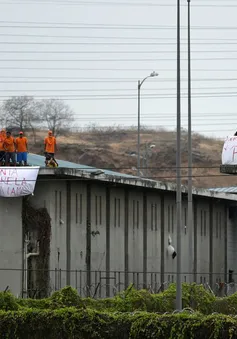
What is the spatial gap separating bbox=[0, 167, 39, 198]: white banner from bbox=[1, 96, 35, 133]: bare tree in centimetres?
9358

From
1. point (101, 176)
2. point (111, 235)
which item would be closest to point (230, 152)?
point (101, 176)

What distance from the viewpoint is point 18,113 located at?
139625 mm

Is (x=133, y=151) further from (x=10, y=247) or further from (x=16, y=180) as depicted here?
(x=16, y=180)

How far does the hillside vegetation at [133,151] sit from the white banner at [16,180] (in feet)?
235

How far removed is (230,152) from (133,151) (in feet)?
290

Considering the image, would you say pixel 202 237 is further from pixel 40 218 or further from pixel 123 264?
pixel 40 218

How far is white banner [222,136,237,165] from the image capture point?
1375 inches

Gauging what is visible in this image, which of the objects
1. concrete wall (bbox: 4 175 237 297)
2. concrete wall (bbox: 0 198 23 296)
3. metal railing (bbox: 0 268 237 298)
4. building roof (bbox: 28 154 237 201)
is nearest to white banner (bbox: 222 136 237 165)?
metal railing (bbox: 0 268 237 298)

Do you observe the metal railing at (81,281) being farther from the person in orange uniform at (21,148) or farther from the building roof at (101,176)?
the person in orange uniform at (21,148)

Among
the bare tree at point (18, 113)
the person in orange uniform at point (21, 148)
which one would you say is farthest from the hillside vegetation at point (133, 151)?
the person in orange uniform at point (21, 148)

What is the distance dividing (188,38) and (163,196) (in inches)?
469

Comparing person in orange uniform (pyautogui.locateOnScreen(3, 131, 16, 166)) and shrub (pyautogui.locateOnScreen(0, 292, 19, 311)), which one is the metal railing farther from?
shrub (pyautogui.locateOnScreen(0, 292, 19, 311))

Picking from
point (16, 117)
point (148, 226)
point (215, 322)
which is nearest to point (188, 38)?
point (148, 226)

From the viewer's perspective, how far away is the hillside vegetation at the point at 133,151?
12007cm
